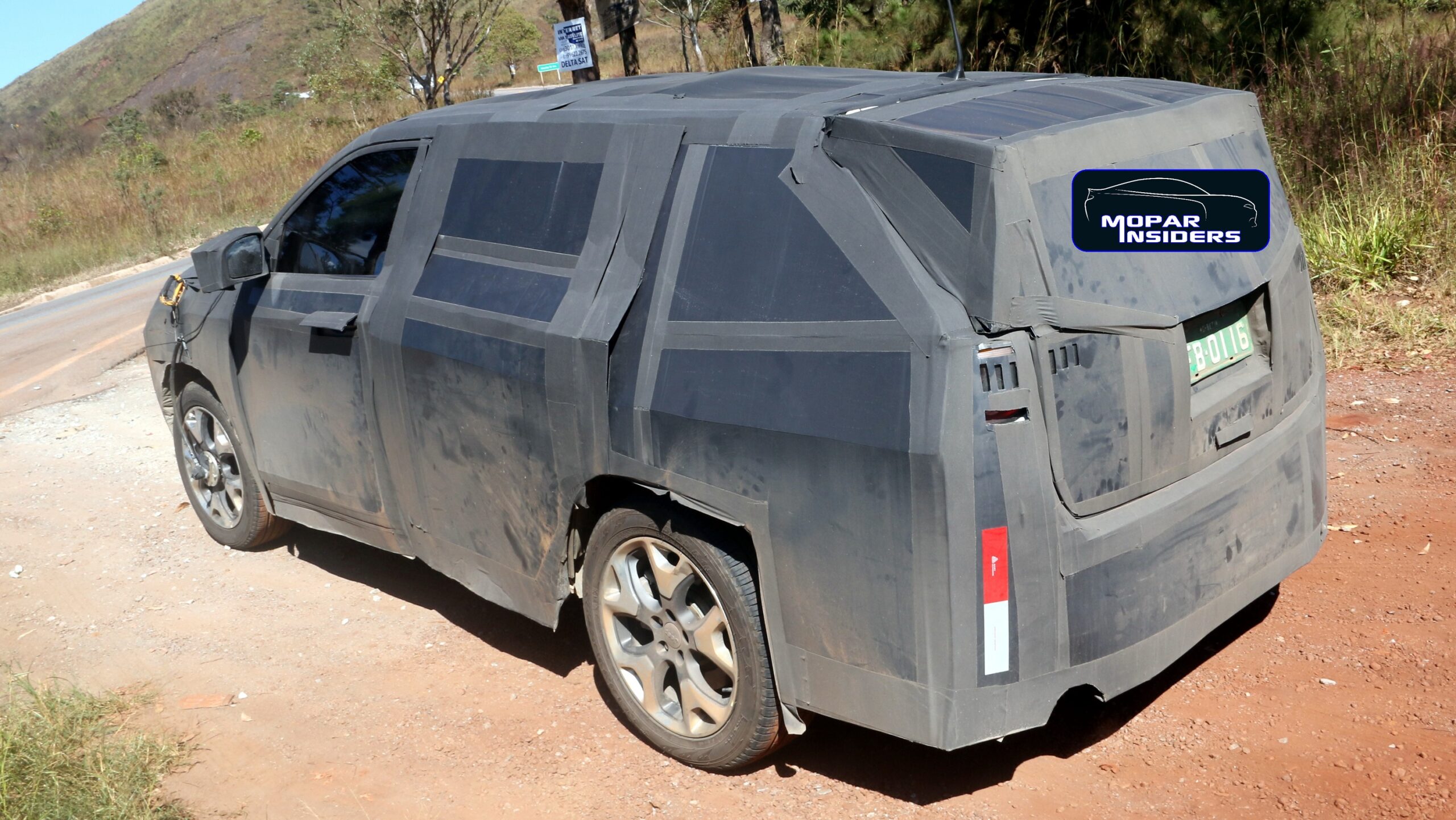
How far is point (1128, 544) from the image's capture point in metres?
3.00

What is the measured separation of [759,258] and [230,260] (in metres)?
2.78

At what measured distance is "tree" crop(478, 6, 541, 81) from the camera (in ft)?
207

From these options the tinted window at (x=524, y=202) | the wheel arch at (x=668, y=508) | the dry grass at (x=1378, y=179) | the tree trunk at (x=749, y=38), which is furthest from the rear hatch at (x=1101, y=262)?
the tree trunk at (x=749, y=38)

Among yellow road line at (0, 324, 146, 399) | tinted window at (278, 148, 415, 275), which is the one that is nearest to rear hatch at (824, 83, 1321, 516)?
tinted window at (278, 148, 415, 275)

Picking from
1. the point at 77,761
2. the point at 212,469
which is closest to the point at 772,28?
the point at 212,469

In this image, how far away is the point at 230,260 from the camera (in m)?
4.95

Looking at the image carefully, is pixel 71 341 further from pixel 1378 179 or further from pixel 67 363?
pixel 1378 179

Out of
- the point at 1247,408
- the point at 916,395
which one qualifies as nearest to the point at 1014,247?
the point at 916,395

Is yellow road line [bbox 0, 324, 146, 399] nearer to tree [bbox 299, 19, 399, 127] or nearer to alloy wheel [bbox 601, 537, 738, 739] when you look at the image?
alloy wheel [bbox 601, 537, 738, 739]

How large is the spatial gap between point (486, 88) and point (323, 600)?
149ft

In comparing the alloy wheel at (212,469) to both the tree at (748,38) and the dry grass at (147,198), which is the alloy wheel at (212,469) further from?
the dry grass at (147,198)

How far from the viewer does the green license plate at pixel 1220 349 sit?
3.21 metres

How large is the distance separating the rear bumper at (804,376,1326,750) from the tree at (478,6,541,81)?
62.5 metres

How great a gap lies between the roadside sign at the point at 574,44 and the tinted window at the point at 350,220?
22.3 ft
